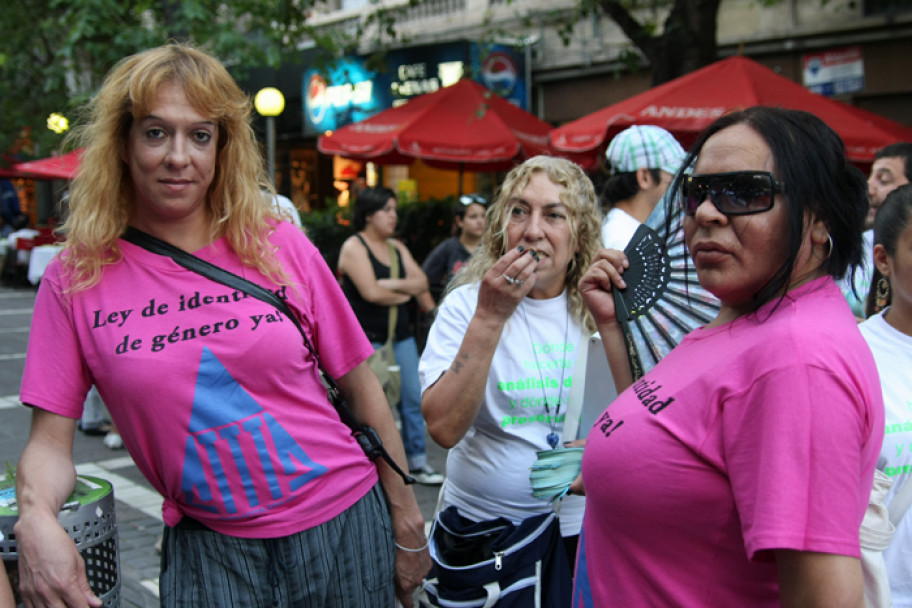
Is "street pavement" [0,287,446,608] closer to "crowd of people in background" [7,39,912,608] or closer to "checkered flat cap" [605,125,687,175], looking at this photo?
"crowd of people in background" [7,39,912,608]

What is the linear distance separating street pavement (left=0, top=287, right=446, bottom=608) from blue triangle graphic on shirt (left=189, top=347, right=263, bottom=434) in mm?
1002

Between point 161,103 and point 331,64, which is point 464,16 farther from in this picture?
point 161,103

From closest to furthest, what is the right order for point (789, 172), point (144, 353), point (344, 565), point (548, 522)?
1. point (789, 172)
2. point (144, 353)
3. point (344, 565)
4. point (548, 522)

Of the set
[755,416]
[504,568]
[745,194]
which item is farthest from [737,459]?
[504,568]

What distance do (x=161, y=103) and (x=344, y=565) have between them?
1.23m

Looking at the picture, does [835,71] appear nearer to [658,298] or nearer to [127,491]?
[127,491]

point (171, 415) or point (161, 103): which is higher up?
point (161, 103)

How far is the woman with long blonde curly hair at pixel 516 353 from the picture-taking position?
2.23 metres

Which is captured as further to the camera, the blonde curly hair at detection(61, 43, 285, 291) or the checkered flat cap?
the checkered flat cap

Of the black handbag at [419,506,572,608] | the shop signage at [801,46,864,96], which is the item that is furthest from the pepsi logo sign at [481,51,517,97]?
the black handbag at [419,506,572,608]

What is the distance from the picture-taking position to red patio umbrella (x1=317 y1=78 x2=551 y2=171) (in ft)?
28.9

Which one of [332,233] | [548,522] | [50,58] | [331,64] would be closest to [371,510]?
[548,522]

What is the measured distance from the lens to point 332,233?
10758 millimetres

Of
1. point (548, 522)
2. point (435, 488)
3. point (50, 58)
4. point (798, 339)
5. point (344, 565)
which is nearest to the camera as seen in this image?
point (798, 339)
